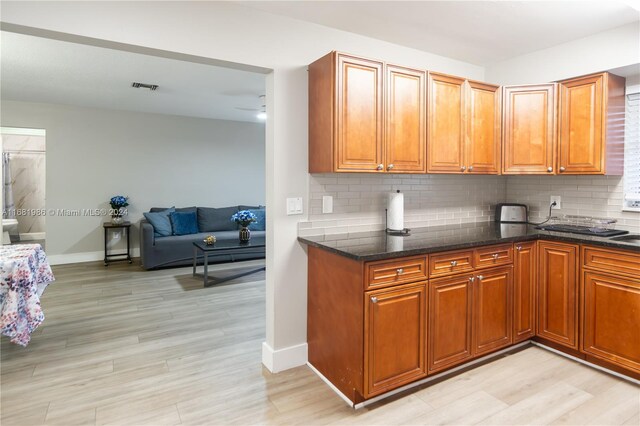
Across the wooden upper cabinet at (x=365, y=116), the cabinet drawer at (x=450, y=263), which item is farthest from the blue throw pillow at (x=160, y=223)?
the cabinet drawer at (x=450, y=263)

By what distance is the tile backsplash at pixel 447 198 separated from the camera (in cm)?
280

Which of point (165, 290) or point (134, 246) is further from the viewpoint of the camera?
point (134, 246)

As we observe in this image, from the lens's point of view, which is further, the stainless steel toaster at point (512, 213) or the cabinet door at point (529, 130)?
the stainless steel toaster at point (512, 213)

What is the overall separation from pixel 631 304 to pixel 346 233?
1877mm

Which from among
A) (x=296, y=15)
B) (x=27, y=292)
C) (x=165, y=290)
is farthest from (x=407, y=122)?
(x=165, y=290)

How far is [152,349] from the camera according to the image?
2979 millimetres

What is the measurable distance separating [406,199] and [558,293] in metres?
1.31

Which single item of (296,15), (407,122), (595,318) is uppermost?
(296,15)

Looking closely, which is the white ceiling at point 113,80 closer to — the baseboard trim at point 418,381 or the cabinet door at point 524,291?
the cabinet door at point 524,291

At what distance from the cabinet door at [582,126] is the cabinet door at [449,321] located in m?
1.39

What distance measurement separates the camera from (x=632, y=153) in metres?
2.96

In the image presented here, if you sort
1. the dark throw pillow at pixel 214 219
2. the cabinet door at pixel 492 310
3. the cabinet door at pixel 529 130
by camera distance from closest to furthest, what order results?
1. the cabinet door at pixel 492 310
2. the cabinet door at pixel 529 130
3. the dark throw pillow at pixel 214 219

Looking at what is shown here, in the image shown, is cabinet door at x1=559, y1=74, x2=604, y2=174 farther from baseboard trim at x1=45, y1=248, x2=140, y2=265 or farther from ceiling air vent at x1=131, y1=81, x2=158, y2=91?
baseboard trim at x1=45, y1=248, x2=140, y2=265

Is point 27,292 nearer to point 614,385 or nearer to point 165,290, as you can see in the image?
point 165,290
